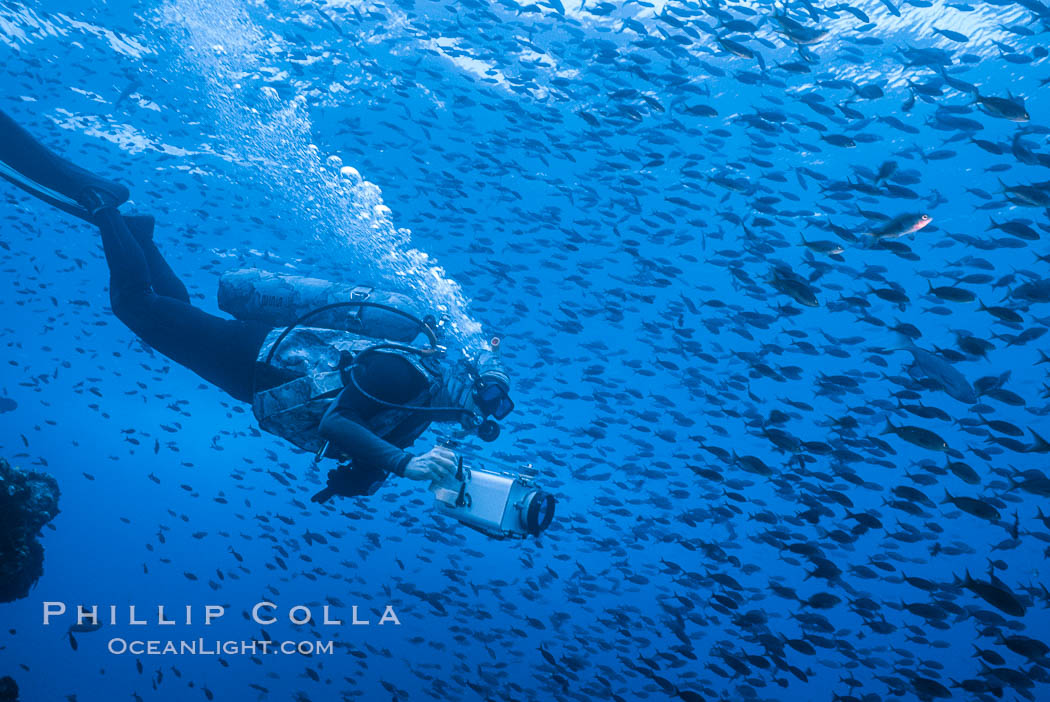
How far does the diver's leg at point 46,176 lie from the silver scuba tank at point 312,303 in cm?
190

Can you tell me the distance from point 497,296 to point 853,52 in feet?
56.2

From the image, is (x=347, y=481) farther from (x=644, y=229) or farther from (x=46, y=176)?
(x=644, y=229)

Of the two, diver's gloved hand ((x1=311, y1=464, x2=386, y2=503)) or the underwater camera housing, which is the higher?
the underwater camera housing

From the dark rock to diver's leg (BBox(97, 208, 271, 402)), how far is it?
23.4ft

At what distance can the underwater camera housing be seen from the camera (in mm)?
3506

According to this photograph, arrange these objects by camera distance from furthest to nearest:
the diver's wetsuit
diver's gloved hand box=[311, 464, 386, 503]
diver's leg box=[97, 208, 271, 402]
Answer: diver's leg box=[97, 208, 271, 402], diver's gloved hand box=[311, 464, 386, 503], the diver's wetsuit

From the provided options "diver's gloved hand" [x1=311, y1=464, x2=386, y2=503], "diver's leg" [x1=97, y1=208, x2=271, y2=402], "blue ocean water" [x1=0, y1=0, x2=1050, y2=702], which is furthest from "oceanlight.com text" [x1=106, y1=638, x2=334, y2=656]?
"diver's gloved hand" [x1=311, y1=464, x2=386, y2=503]

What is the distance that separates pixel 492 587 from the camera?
1322cm

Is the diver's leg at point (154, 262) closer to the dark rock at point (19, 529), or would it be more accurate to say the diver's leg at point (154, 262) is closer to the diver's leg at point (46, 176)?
the diver's leg at point (46, 176)

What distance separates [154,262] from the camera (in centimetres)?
586

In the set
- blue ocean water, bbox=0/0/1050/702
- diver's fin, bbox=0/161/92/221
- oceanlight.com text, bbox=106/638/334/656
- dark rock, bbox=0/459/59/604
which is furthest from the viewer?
oceanlight.com text, bbox=106/638/334/656

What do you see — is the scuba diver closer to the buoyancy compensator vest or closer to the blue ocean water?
the buoyancy compensator vest

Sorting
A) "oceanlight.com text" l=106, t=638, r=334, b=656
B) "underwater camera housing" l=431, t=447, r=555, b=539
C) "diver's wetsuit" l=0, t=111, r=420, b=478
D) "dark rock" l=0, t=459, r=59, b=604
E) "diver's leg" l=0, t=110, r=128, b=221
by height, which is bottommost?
"oceanlight.com text" l=106, t=638, r=334, b=656

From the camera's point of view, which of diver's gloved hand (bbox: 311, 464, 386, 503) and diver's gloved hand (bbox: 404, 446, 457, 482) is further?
diver's gloved hand (bbox: 311, 464, 386, 503)
